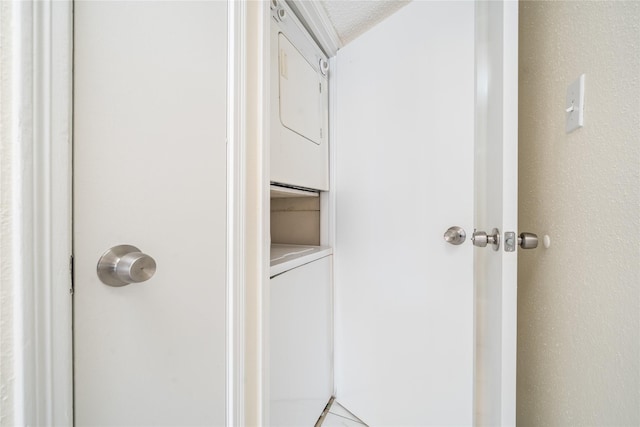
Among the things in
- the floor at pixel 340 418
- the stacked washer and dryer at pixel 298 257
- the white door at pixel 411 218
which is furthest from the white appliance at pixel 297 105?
the floor at pixel 340 418

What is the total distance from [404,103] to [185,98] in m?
0.90

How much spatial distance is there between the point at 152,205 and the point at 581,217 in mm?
912

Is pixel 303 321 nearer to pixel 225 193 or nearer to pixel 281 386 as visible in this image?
pixel 281 386

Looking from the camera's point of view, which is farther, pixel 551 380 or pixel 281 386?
pixel 281 386

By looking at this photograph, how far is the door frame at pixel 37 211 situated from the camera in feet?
1.05

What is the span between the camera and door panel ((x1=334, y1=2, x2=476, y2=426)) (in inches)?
38.8

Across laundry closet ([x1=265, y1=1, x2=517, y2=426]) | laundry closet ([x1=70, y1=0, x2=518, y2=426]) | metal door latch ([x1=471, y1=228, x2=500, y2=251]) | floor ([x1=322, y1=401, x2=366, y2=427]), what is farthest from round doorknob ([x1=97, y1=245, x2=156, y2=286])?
floor ([x1=322, y1=401, x2=366, y2=427])

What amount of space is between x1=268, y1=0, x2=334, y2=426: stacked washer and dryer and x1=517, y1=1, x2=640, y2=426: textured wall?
77 centimetres

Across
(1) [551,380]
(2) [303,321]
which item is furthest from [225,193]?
(1) [551,380]

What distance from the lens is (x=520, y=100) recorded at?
0.89 metres

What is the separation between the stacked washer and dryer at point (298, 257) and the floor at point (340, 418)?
60 mm

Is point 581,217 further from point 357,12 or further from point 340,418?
point 340,418

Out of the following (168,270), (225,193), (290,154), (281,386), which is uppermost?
(290,154)

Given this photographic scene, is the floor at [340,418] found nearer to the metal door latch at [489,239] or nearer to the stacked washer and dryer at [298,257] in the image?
the stacked washer and dryer at [298,257]
